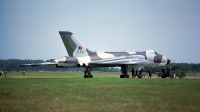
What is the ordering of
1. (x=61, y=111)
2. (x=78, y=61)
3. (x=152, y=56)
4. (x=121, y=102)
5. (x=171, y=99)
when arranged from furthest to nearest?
1. (x=152, y=56)
2. (x=78, y=61)
3. (x=171, y=99)
4. (x=121, y=102)
5. (x=61, y=111)

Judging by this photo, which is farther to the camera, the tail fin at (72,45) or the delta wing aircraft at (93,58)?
the tail fin at (72,45)

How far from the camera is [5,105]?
50.9 ft

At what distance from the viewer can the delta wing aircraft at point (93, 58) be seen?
159 feet

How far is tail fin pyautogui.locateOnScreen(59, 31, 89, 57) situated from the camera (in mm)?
49438

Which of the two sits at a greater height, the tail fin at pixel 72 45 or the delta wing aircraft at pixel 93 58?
the tail fin at pixel 72 45

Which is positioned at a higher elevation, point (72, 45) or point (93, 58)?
point (72, 45)

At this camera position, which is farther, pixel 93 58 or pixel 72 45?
pixel 93 58

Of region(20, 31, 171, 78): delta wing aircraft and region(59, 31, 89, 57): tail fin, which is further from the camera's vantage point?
region(59, 31, 89, 57): tail fin

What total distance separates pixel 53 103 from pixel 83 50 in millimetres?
34509

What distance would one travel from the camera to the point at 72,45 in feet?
164

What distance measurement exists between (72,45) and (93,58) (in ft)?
11.0

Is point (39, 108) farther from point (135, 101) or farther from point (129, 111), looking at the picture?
point (135, 101)

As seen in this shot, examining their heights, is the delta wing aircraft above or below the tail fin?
below

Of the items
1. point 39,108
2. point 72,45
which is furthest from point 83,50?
point 39,108
